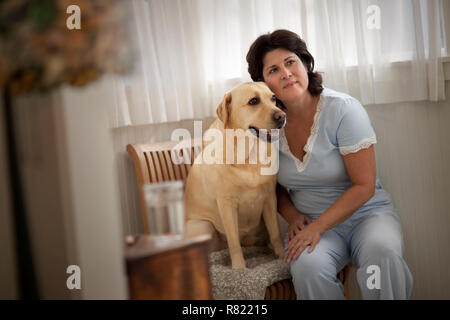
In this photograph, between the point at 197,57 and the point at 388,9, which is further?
the point at 197,57

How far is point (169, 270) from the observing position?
0.75 m

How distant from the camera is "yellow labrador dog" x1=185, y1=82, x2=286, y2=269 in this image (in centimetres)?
140

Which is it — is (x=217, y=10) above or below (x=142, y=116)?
above

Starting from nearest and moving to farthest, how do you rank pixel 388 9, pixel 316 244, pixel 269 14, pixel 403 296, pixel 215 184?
pixel 403 296 < pixel 316 244 < pixel 215 184 < pixel 388 9 < pixel 269 14

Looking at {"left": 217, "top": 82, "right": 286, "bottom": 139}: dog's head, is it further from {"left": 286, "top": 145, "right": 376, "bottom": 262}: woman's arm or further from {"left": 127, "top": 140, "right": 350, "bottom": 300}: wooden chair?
{"left": 127, "top": 140, "right": 350, "bottom": 300}: wooden chair

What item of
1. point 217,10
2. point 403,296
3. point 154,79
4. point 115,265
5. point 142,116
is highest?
point 217,10

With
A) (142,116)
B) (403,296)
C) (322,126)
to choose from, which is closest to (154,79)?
(142,116)

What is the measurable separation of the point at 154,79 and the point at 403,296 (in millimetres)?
1326

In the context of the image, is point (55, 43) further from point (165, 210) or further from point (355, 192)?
point (355, 192)

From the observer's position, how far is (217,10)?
1760mm

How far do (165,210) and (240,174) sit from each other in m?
0.67

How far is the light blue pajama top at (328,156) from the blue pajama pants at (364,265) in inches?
5.4

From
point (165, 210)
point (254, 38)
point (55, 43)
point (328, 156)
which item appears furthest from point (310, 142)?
point (55, 43)

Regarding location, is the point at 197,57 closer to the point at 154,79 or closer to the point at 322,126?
the point at 154,79
